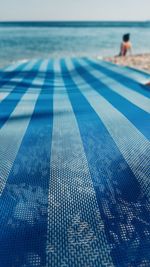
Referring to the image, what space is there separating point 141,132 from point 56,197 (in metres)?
0.91

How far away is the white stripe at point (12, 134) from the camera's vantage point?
1595 mm

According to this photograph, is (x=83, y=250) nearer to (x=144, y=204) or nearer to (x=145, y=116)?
(x=144, y=204)

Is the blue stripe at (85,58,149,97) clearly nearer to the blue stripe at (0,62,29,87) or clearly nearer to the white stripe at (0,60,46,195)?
the white stripe at (0,60,46,195)

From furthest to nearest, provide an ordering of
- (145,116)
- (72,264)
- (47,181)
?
(145,116)
(47,181)
(72,264)

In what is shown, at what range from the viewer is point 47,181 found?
4.71 feet

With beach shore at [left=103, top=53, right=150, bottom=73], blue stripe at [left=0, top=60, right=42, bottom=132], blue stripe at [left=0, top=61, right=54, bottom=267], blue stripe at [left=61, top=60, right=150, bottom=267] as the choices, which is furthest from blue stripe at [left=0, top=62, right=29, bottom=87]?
beach shore at [left=103, top=53, right=150, bottom=73]

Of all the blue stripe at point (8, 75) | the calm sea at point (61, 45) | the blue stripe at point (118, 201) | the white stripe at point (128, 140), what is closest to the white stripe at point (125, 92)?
the white stripe at point (128, 140)

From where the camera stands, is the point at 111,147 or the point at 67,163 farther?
the point at 111,147

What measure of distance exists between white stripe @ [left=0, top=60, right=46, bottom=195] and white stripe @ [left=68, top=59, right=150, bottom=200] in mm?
656

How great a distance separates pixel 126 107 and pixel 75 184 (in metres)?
1.42

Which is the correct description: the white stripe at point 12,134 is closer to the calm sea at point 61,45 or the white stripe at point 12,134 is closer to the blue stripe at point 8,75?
the blue stripe at point 8,75

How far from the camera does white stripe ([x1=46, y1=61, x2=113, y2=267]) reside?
3.26 feet

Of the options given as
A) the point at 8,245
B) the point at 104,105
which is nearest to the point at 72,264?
the point at 8,245

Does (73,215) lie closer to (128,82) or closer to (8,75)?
(128,82)
